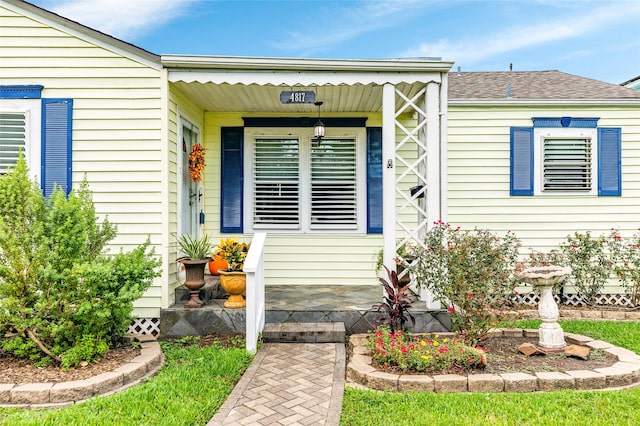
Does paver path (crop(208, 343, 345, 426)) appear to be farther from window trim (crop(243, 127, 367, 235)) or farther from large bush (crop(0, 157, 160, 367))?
window trim (crop(243, 127, 367, 235))

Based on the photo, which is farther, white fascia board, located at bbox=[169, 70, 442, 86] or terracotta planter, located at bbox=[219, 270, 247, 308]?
white fascia board, located at bbox=[169, 70, 442, 86]

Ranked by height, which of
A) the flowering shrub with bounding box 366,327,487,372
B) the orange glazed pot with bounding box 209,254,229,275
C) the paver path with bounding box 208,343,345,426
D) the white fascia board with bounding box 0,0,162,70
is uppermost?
the white fascia board with bounding box 0,0,162,70

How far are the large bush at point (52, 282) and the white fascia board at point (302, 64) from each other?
2066 mm

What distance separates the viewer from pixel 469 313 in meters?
4.32

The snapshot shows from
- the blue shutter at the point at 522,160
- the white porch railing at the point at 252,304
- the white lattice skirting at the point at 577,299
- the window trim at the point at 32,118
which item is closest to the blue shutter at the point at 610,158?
the blue shutter at the point at 522,160

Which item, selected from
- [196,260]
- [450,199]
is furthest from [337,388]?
[450,199]

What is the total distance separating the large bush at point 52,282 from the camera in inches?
147

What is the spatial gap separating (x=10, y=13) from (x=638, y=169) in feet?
29.1

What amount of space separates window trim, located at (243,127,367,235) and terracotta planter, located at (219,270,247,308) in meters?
1.91

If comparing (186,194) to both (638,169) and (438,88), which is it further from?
(638,169)

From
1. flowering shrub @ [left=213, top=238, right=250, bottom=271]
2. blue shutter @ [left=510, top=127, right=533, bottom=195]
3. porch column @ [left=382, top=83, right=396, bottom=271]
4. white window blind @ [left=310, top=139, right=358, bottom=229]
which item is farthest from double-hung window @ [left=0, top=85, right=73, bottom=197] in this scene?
blue shutter @ [left=510, top=127, right=533, bottom=195]

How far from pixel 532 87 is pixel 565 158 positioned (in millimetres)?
1598

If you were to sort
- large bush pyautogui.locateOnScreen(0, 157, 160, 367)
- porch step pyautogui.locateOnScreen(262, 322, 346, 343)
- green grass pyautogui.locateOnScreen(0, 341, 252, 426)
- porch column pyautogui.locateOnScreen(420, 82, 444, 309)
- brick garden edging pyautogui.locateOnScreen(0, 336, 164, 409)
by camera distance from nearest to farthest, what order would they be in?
1. green grass pyautogui.locateOnScreen(0, 341, 252, 426)
2. brick garden edging pyautogui.locateOnScreen(0, 336, 164, 409)
3. large bush pyautogui.locateOnScreen(0, 157, 160, 367)
4. porch step pyautogui.locateOnScreen(262, 322, 346, 343)
5. porch column pyautogui.locateOnScreen(420, 82, 444, 309)

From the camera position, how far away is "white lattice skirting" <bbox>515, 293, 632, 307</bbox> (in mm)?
6555
